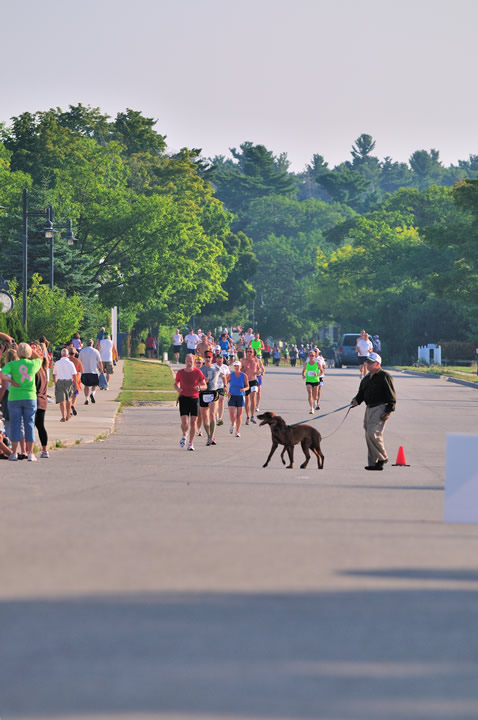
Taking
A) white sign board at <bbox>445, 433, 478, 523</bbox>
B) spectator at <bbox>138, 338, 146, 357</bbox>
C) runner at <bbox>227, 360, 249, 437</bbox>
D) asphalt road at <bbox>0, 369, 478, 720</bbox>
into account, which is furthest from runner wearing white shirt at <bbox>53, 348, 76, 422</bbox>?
spectator at <bbox>138, 338, 146, 357</bbox>

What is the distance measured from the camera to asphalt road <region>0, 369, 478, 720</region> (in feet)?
21.4

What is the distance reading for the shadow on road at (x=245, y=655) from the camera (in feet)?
20.7

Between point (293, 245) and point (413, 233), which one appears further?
point (293, 245)

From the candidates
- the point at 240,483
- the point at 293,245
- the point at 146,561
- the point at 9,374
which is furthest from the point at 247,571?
the point at 293,245

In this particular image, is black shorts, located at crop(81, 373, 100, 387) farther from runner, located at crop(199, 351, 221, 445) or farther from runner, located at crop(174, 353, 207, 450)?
runner, located at crop(174, 353, 207, 450)

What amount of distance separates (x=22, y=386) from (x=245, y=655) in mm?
13870

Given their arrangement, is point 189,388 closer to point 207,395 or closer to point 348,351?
point 207,395

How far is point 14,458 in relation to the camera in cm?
2178

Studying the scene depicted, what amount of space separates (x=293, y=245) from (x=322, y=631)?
15863cm

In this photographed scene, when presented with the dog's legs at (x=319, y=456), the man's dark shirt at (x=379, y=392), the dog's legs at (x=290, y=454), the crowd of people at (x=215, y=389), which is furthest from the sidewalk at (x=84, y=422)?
the man's dark shirt at (x=379, y=392)

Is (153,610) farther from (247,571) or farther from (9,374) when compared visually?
(9,374)

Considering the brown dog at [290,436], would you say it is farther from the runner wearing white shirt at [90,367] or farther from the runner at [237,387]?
the runner wearing white shirt at [90,367]

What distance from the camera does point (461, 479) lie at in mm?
14875

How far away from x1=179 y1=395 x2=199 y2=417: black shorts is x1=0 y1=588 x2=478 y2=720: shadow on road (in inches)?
574
